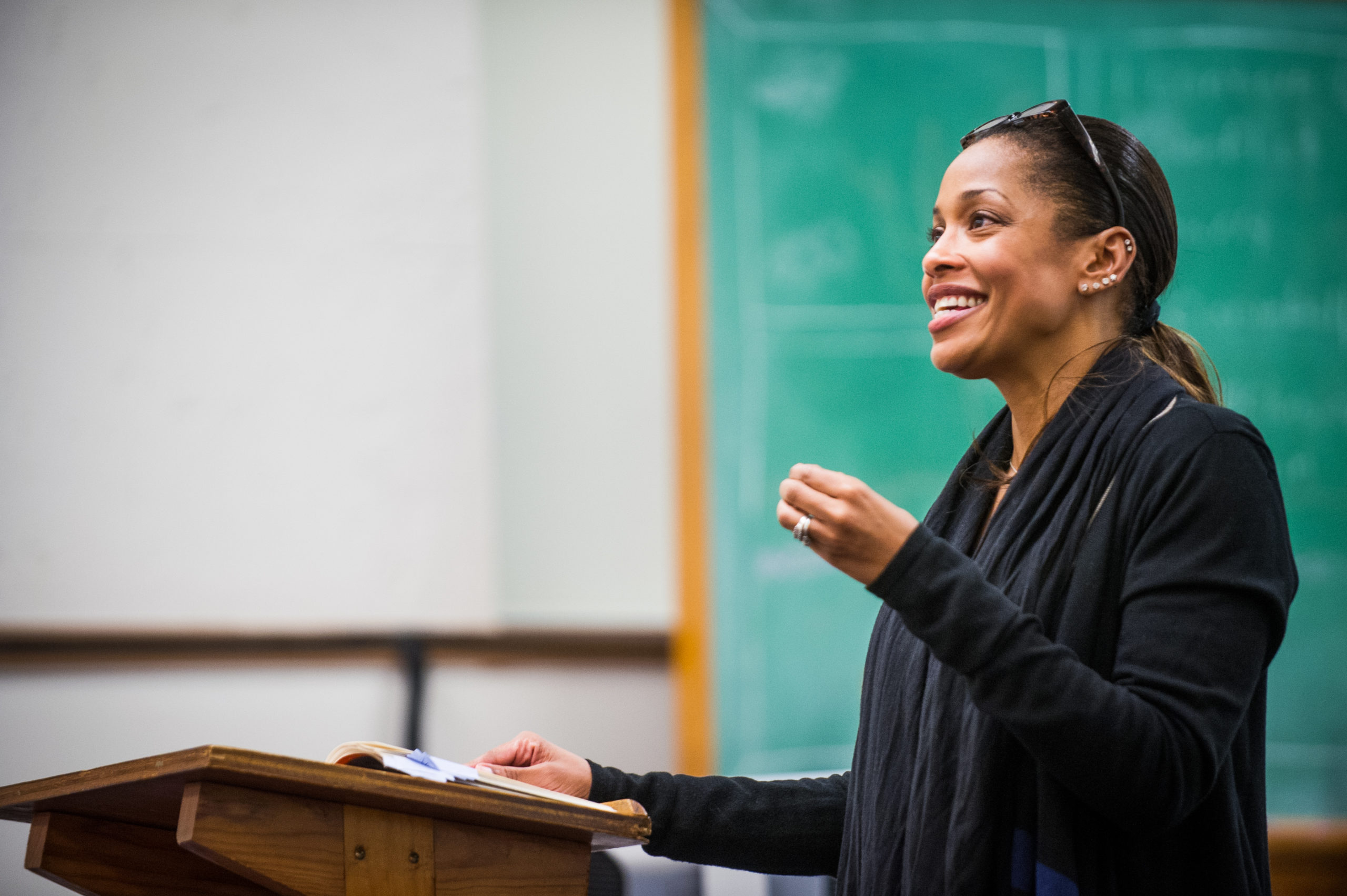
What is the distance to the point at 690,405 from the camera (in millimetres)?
2410

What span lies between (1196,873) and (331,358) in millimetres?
2017

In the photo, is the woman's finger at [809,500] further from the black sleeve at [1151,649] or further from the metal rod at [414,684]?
the metal rod at [414,684]

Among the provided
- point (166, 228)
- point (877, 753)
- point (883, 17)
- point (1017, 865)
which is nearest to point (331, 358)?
point (166, 228)

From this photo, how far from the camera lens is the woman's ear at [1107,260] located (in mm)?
1177

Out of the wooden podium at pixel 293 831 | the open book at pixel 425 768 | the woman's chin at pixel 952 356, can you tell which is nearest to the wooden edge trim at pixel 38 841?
the wooden podium at pixel 293 831

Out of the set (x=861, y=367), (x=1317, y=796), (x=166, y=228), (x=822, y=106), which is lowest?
(x=1317, y=796)

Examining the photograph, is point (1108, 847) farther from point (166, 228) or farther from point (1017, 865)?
point (166, 228)

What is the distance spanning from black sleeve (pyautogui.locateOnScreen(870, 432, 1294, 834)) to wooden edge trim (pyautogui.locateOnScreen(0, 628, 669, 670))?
162cm

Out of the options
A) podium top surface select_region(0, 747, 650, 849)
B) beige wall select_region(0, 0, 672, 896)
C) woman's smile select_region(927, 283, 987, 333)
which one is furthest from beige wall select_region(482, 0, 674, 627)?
podium top surface select_region(0, 747, 650, 849)

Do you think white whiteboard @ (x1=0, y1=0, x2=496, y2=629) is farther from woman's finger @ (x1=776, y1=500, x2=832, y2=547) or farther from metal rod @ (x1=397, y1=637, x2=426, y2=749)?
woman's finger @ (x1=776, y1=500, x2=832, y2=547)

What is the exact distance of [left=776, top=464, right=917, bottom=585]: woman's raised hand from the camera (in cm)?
91

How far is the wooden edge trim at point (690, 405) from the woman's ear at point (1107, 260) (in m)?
1.29

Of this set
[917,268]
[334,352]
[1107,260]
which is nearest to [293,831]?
[1107,260]

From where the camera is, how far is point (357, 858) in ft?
2.94
